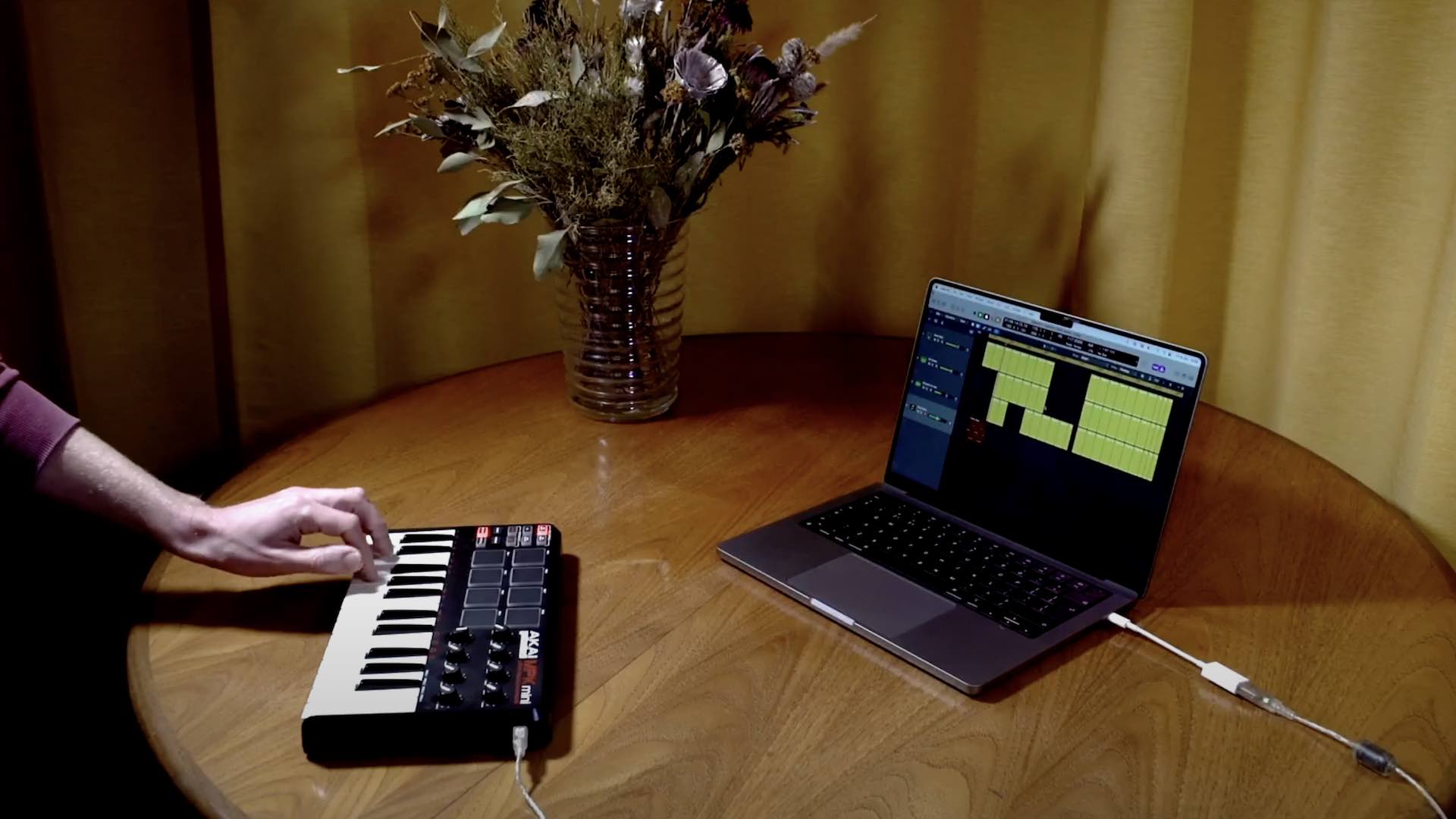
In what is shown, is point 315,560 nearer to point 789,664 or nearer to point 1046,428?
point 789,664

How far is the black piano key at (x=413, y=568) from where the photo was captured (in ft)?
3.22

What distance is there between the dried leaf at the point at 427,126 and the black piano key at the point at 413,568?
0.42 m

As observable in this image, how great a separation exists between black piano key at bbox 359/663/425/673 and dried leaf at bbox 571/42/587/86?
20.7 inches

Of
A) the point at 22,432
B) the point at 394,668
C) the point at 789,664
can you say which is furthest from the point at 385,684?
the point at 22,432

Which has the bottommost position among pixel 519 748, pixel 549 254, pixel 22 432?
pixel 519 748

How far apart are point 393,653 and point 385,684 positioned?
0.04 m

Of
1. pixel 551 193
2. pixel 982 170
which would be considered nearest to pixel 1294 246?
pixel 982 170

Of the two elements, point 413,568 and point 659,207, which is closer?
point 413,568

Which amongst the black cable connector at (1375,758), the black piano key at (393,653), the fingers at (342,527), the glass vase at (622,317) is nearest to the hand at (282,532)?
the fingers at (342,527)

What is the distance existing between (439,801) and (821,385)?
2.39ft

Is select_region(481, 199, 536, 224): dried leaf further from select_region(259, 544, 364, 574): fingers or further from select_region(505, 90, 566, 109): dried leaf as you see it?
select_region(259, 544, 364, 574): fingers

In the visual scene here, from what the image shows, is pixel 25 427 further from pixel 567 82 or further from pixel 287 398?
pixel 287 398

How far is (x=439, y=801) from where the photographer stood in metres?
0.78

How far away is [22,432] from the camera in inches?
40.4
